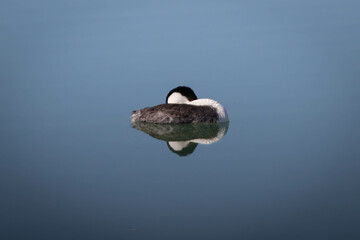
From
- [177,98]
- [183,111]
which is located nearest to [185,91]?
[177,98]

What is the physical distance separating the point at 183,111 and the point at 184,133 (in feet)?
2.56

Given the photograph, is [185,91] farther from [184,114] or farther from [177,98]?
[184,114]

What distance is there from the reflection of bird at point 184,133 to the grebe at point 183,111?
12 centimetres

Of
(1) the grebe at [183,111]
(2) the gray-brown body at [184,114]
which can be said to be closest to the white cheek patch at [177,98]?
(1) the grebe at [183,111]

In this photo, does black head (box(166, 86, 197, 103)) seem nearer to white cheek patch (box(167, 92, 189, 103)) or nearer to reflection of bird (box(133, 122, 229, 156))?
white cheek patch (box(167, 92, 189, 103))

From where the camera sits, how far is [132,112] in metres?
15.2

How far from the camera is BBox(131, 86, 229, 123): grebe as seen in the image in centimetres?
1438

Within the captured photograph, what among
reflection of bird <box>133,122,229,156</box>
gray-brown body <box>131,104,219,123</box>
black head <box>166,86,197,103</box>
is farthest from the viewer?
black head <box>166,86,197,103</box>

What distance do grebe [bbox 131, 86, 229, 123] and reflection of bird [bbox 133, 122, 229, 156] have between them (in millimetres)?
121

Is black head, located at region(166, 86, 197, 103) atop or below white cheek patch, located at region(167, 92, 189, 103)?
atop

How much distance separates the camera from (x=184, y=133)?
45.1 feet

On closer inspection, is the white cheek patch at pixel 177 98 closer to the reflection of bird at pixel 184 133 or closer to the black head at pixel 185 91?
the black head at pixel 185 91

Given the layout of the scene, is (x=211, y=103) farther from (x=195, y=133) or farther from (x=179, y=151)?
(x=179, y=151)

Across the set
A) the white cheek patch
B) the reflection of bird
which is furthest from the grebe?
the reflection of bird
